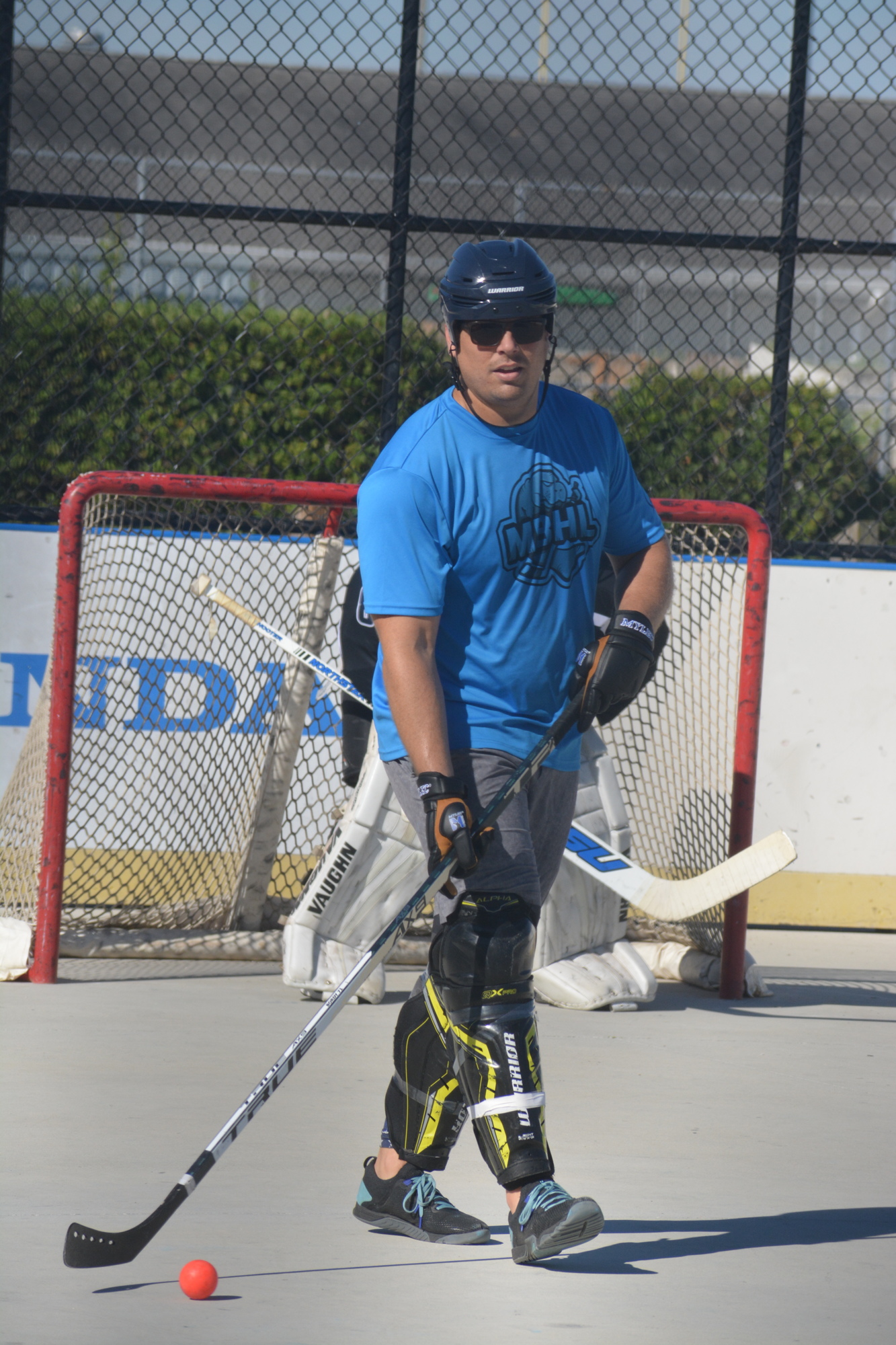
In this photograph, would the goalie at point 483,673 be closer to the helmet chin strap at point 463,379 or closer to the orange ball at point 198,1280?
the helmet chin strap at point 463,379

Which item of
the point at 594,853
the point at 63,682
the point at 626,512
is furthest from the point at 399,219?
the point at 626,512

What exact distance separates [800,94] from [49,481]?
3787 mm

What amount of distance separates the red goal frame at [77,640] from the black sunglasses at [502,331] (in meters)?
2.28

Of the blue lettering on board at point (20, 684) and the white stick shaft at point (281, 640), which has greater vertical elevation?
the white stick shaft at point (281, 640)

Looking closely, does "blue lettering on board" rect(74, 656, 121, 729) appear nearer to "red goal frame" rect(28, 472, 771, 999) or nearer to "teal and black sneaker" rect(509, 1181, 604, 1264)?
"red goal frame" rect(28, 472, 771, 999)

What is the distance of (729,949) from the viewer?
502 centimetres

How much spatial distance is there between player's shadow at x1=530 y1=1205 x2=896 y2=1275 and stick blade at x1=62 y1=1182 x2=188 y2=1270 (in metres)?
0.68

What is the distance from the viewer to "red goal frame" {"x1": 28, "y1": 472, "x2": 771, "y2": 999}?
479cm

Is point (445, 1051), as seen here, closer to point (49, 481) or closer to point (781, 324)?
point (781, 324)

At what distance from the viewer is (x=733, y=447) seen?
956cm

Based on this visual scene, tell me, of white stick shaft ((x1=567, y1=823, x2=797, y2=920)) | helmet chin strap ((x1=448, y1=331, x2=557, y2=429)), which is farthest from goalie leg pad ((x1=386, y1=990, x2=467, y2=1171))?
helmet chin strap ((x1=448, y1=331, x2=557, y2=429))

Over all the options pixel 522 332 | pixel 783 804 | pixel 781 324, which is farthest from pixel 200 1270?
pixel 781 324

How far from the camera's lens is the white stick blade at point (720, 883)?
11.6 feet

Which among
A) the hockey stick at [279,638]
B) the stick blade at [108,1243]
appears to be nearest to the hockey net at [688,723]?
the hockey stick at [279,638]
